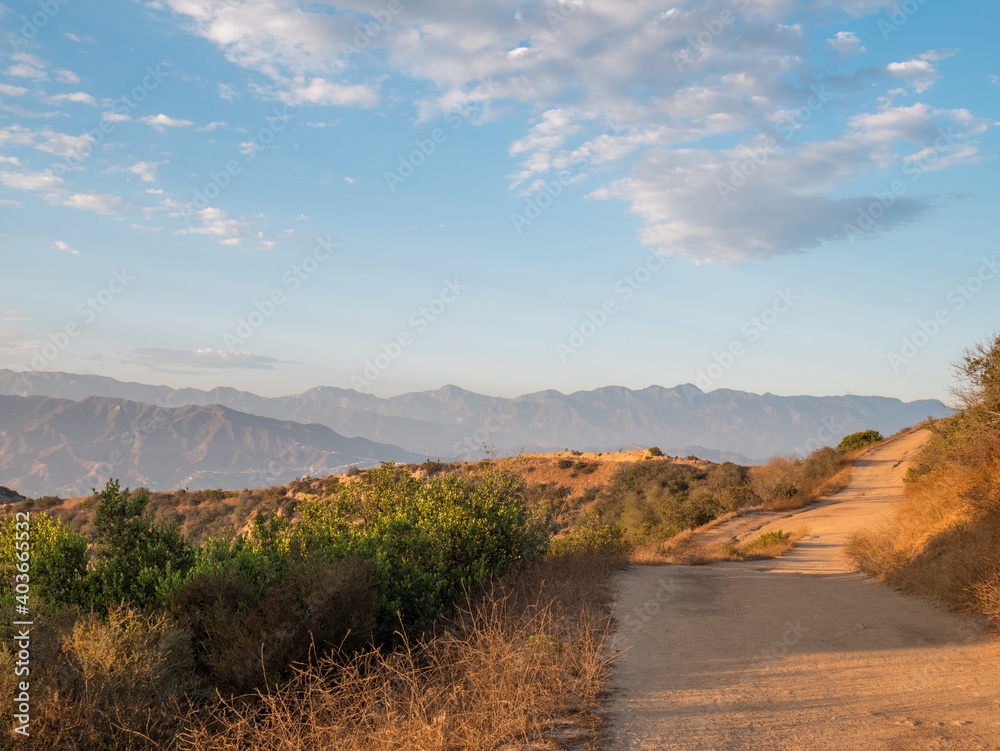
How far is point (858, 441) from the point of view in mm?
48344

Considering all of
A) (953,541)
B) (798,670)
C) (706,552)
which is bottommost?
(706,552)

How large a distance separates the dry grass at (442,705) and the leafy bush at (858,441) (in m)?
48.2

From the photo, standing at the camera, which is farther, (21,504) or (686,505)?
(21,504)

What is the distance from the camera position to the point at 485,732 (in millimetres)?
4934

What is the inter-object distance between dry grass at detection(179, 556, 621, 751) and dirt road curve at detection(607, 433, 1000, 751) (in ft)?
1.79

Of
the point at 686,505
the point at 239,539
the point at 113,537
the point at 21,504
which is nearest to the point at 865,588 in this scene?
the point at 239,539

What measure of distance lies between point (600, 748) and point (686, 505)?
28.4 m

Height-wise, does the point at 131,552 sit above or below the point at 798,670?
above

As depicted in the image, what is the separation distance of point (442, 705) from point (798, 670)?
4.60m

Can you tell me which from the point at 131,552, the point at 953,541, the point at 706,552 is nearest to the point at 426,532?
the point at 131,552

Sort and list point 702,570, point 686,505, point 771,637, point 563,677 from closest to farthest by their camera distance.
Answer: point 563,677
point 771,637
point 702,570
point 686,505

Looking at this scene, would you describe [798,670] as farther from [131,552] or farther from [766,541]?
[766,541]

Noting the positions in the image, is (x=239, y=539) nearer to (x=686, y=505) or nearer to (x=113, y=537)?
(x=113, y=537)

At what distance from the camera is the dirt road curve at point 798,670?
5293 mm
